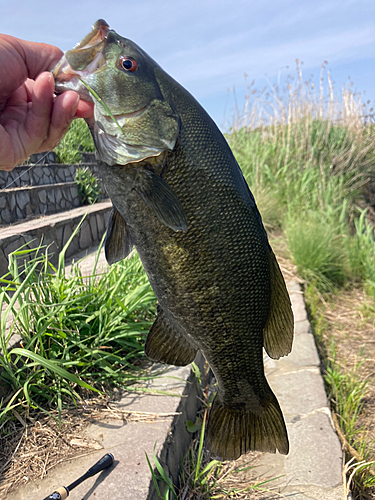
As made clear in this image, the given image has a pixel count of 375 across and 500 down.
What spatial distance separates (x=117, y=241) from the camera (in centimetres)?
131

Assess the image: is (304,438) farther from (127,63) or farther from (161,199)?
(127,63)

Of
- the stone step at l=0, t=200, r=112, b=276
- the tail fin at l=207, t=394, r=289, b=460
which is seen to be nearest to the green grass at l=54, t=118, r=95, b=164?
the stone step at l=0, t=200, r=112, b=276

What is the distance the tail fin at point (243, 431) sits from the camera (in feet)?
4.73

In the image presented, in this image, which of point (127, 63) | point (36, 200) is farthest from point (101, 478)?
point (36, 200)

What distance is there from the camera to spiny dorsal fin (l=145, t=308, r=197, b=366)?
138 centimetres

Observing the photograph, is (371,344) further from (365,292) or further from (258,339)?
(258,339)

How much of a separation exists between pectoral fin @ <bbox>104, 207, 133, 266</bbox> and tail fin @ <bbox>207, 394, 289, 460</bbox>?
24.6 inches

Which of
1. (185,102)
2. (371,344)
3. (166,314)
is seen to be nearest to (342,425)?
(371,344)

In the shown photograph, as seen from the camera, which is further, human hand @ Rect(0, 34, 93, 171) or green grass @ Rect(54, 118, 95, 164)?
green grass @ Rect(54, 118, 95, 164)

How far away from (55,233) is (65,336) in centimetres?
337

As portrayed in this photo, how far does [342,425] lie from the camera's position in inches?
121

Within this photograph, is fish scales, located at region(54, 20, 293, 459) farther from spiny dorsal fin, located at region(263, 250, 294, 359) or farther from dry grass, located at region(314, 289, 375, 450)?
dry grass, located at region(314, 289, 375, 450)

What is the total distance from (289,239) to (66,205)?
3970 millimetres

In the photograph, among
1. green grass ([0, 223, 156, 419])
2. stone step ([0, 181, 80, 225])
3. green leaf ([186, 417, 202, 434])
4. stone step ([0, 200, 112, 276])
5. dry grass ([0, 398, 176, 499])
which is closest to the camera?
dry grass ([0, 398, 176, 499])
